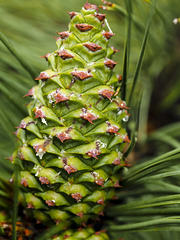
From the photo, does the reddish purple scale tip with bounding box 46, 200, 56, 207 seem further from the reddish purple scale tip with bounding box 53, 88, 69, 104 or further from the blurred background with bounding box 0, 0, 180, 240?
the blurred background with bounding box 0, 0, 180, 240

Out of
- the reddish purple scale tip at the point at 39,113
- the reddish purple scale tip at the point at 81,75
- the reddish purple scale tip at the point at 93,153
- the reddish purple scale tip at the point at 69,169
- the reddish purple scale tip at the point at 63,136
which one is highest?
the reddish purple scale tip at the point at 81,75

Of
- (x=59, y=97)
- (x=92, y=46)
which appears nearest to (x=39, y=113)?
(x=59, y=97)

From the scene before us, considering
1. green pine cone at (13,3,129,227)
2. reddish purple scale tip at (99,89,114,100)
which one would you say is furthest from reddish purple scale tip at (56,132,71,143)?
reddish purple scale tip at (99,89,114,100)

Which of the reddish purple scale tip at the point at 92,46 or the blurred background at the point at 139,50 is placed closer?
the reddish purple scale tip at the point at 92,46

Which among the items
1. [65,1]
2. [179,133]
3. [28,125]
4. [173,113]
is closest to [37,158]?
[28,125]

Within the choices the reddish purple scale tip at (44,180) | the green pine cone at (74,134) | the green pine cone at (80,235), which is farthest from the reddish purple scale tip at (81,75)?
the green pine cone at (80,235)

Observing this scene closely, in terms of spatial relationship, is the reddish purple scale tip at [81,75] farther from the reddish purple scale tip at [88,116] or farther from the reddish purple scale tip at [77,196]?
the reddish purple scale tip at [77,196]

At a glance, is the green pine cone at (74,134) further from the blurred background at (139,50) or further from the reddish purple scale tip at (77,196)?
the blurred background at (139,50)

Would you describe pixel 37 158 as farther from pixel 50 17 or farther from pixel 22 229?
pixel 50 17

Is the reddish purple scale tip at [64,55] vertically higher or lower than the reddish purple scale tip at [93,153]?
higher

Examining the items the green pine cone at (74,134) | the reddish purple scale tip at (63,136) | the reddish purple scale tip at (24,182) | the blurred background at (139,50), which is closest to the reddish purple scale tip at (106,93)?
the green pine cone at (74,134)
